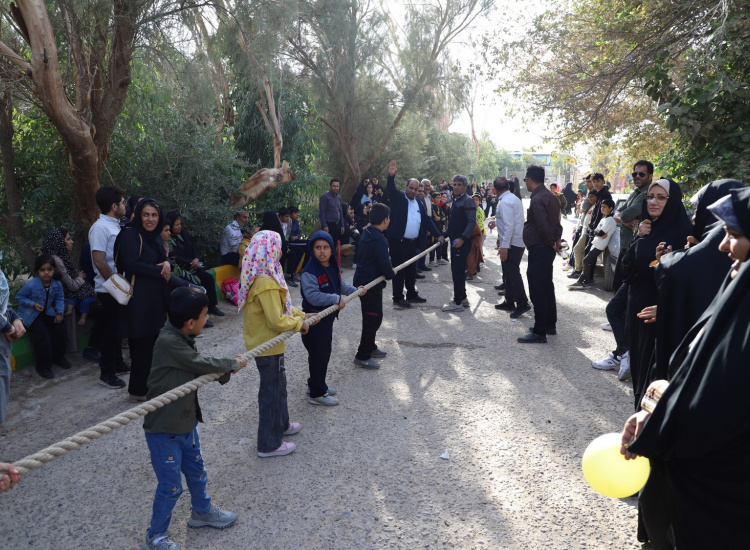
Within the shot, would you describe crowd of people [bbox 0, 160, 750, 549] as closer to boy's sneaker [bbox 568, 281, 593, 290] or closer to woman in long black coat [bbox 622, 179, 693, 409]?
woman in long black coat [bbox 622, 179, 693, 409]

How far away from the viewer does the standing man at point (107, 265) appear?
5.42 metres

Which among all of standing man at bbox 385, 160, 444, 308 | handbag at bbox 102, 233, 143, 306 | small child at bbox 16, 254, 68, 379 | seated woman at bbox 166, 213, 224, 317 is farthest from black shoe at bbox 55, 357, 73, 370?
standing man at bbox 385, 160, 444, 308

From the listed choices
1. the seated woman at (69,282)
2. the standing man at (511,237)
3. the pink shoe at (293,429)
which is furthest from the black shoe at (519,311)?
the seated woman at (69,282)

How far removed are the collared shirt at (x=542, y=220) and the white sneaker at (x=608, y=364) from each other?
164 centimetres

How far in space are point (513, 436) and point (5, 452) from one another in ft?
12.8

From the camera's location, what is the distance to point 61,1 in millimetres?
6629

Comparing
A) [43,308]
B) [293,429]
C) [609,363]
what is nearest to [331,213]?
[43,308]

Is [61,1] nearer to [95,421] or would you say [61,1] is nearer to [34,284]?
[34,284]

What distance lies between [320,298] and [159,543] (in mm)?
2335

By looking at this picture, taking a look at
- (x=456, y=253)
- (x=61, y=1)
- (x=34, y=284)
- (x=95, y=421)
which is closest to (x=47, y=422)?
(x=95, y=421)

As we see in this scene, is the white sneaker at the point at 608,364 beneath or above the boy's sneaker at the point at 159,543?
beneath

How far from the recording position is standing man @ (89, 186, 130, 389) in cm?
542

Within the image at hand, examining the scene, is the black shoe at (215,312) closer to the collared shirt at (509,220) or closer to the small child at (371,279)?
the small child at (371,279)

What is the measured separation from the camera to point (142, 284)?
5094mm
